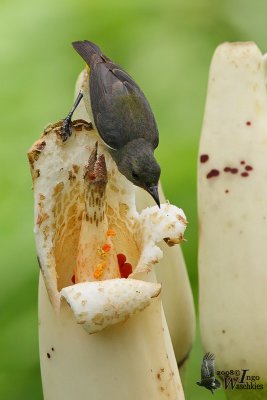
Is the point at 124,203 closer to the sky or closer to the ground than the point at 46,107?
closer to the ground

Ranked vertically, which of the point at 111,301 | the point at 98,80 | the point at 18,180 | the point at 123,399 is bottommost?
the point at 123,399

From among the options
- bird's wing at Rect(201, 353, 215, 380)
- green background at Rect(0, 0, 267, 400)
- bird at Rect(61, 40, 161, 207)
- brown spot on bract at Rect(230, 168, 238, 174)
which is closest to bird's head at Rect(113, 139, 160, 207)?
bird at Rect(61, 40, 161, 207)

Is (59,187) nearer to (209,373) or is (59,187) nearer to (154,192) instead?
(154,192)

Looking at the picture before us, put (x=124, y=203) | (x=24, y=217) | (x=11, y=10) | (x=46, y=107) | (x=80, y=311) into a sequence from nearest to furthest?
(x=80, y=311)
(x=124, y=203)
(x=24, y=217)
(x=46, y=107)
(x=11, y=10)

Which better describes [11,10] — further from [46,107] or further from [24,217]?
[24,217]

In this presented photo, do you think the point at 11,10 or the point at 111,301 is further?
the point at 11,10

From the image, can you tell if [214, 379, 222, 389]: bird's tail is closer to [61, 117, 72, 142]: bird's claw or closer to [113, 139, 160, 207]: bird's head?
[113, 139, 160, 207]: bird's head

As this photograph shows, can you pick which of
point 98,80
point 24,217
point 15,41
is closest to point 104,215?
point 98,80

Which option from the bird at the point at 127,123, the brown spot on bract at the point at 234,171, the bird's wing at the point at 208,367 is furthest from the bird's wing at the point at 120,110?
the bird's wing at the point at 208,367
